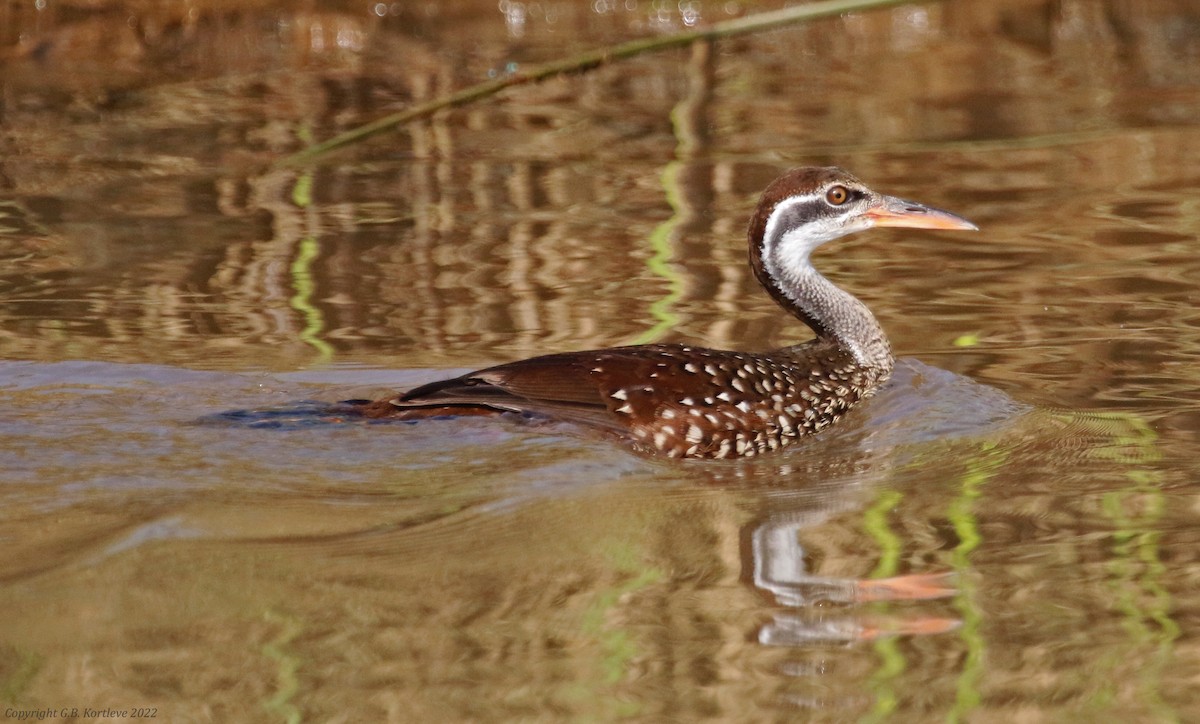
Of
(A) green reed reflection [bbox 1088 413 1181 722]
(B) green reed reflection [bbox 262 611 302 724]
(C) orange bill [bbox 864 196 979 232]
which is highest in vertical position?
(C) orange bill [bbox 864 196 979 232]

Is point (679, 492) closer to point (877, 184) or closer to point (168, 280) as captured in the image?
point (168, 280)

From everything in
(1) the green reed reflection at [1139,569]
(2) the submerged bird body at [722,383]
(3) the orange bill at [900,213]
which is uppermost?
(3) the orange bill at [900,213]

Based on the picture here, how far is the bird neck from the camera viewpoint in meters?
7.55

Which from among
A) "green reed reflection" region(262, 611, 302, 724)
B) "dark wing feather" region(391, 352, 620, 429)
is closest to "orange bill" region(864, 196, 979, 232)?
"dark wing feather" region(391, 352, 620, 429)

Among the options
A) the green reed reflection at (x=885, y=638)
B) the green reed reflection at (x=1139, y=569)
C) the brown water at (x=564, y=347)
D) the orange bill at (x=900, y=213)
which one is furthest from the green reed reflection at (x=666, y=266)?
the green reed reflection at (x=1139, y=569)

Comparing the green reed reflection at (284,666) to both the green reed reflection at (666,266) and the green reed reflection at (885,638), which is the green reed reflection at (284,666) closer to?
the green reed reflection at (885,638)

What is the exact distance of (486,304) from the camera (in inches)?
333

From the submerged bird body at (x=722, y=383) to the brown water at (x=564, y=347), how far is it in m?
0.17

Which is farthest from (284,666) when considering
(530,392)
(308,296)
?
(308,296)

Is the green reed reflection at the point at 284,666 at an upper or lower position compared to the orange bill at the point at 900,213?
lower

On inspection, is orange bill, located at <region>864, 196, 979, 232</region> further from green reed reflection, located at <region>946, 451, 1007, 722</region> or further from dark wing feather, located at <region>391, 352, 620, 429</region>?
dark wing feather, located at <region>391, 352, 620, 429</region>

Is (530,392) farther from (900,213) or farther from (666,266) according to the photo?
(666,266)

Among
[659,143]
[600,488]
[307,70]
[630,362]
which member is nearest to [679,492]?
[600,488]

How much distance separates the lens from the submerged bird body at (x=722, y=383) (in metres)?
6.71
